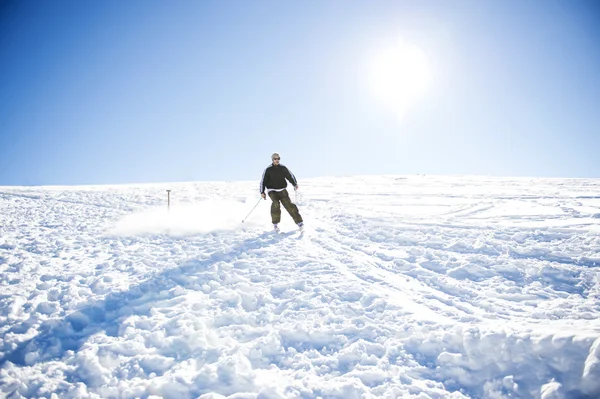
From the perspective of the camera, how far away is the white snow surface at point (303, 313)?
133 inches

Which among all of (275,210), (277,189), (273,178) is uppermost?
(273,178)

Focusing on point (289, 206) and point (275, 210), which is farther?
point (275, 210)

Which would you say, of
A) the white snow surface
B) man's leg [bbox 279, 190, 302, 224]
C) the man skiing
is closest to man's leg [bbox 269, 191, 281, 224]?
the man skiing

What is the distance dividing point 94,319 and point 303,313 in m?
3.22

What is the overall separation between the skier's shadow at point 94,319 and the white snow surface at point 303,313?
3 centimetres

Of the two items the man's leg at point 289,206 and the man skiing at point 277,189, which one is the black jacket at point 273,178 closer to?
the man skiing at point 277,189

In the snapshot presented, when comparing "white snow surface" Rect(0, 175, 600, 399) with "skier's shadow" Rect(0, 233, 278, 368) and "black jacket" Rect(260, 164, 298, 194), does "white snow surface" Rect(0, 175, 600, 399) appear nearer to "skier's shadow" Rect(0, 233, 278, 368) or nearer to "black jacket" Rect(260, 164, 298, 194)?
"skier's shadow" Rect(0, 233, 278, 368)

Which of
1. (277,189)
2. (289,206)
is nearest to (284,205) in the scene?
(289,206)

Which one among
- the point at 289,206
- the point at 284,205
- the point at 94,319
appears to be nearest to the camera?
the point at 94,319

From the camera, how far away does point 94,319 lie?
15.2 ft

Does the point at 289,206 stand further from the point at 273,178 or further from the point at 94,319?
the point at 94,319

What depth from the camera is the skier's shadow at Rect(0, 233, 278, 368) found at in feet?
12.7

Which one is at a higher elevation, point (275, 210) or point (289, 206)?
point (289, 206)

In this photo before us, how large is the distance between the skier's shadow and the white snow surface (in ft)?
0.08
